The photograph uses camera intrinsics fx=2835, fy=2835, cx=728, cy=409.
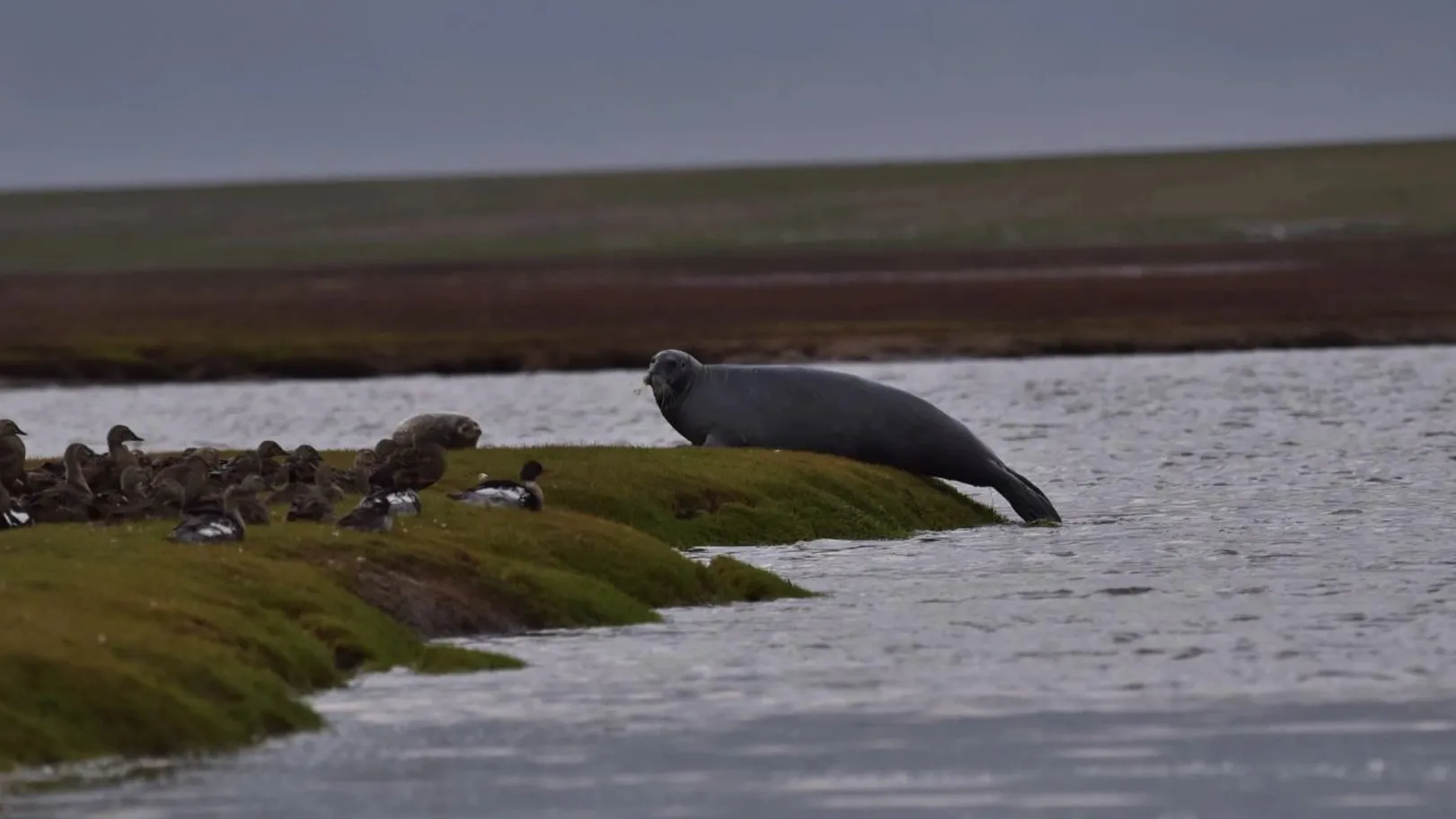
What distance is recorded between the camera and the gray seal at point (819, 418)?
26.2m

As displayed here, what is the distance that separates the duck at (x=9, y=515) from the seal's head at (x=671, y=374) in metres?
8.55

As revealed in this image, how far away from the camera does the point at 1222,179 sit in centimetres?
16438

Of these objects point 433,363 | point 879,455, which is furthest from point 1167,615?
point 433,363

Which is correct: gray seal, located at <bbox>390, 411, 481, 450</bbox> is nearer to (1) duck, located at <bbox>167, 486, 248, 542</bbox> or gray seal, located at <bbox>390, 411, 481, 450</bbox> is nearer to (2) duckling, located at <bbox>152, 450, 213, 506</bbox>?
(2) duckling, located at <bbox>152, 450, 213, 506</bbox>

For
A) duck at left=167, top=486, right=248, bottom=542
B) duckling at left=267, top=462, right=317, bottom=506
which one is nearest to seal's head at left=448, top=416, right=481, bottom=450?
duckling at left=267, top=462, right=317, bottom=506

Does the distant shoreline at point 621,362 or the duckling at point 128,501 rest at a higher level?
the duckling at point 128,501

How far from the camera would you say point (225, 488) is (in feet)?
66.2

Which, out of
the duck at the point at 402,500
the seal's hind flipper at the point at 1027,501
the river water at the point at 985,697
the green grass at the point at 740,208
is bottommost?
the green grass at the point at 740,208

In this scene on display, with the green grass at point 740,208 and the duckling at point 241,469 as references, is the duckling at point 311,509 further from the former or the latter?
the green grass at point 740,208

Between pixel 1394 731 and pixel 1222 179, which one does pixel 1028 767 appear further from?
pixel 1222 179

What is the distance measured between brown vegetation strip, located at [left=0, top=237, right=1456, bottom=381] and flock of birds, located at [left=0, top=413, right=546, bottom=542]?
42.6 meters

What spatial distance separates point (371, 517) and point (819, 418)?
8.69 metres

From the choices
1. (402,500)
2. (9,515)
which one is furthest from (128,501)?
(402,500)

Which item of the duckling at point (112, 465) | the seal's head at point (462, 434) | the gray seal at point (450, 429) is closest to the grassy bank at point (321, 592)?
the gray seal at point (450, 429)
